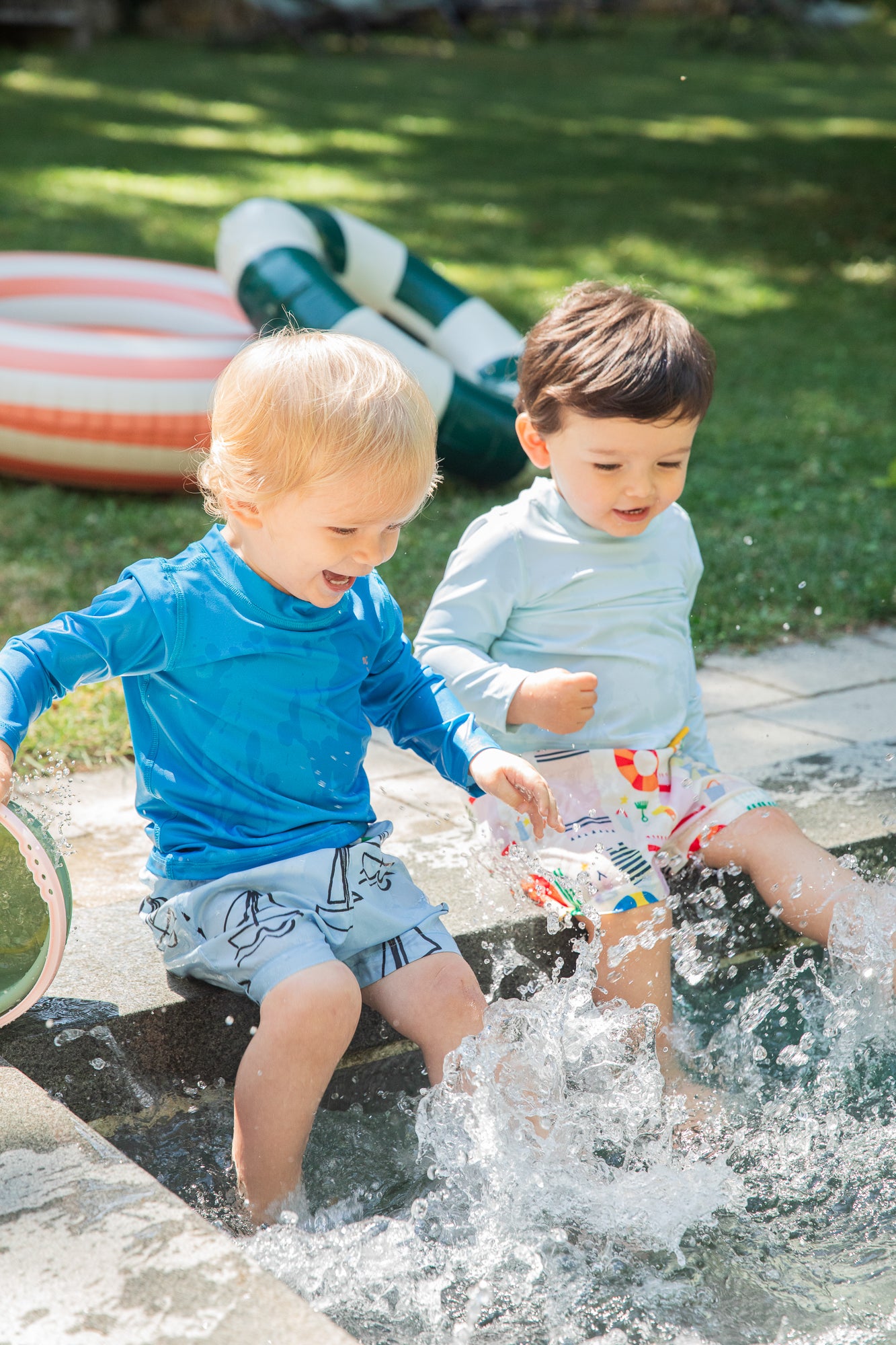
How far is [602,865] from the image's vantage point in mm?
2324

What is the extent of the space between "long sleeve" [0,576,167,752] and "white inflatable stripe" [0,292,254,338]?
479 cm

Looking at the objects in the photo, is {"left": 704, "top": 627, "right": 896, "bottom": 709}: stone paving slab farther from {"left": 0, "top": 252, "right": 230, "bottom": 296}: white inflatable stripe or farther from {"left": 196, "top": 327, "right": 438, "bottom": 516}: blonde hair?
{"left": 0, "top": 252, "right": 230, "bottom": 296}: white inflatable stripe

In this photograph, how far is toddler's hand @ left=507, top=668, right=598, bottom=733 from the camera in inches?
88.0

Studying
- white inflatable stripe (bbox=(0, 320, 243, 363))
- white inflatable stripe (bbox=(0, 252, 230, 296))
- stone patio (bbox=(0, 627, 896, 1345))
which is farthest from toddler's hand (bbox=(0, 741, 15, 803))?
white inflatable stripe (bbox=(0, 252, 230, 296))

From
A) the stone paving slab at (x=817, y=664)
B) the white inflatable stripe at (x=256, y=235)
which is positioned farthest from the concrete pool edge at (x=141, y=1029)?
the white inflatable stripe at (x=256, y=235)

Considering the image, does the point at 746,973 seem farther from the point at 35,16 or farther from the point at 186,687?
the point at 35,16

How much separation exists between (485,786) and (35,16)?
22.6m

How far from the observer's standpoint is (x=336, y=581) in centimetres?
205

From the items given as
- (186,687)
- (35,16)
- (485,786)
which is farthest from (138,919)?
(35,16)

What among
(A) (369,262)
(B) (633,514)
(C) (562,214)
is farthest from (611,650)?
(C) (562,214)

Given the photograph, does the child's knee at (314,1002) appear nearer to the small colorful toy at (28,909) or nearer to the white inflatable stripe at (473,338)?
the small colorful toy at (28,909)

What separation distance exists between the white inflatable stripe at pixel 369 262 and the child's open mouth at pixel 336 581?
4.66 metres

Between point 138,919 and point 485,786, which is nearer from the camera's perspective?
point 485,786

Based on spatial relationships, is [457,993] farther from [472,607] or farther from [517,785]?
[472,607]
